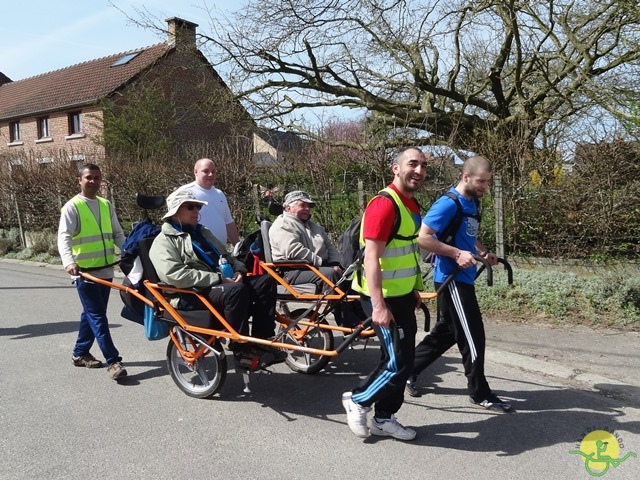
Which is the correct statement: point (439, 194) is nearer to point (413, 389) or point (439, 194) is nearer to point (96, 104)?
point (413, 389)

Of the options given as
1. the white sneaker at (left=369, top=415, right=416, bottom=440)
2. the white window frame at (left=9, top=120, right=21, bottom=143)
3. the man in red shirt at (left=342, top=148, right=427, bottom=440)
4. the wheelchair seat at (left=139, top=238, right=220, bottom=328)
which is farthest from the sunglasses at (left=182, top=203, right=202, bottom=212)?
the white window frame at (left=9, top=120, right=21, bottom=143)

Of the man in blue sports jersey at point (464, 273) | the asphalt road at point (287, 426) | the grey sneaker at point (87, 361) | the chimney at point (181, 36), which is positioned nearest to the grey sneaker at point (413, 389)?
the asphalt road at point (287, 426)

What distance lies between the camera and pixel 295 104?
13.5 m

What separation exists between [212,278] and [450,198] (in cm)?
195

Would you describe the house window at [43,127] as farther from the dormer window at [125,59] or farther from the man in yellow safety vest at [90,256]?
the man in yellow safety vest at [90,256]

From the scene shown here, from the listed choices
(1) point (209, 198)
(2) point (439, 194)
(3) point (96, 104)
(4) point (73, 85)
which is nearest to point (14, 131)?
(4) point (73, 85)

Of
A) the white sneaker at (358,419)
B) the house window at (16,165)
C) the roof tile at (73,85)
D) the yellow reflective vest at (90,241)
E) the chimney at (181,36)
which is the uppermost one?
the roof tile at (73,85)

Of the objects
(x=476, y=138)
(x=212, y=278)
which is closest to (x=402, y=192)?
(x=212, y=278)

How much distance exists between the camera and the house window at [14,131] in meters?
34.7

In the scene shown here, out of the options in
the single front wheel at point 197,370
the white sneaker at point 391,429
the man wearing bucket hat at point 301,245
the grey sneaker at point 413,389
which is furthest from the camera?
the man wearing bucket hat at point 301,245

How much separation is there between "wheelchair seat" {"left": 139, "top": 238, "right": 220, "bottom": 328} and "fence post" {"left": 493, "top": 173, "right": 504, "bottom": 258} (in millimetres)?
5135

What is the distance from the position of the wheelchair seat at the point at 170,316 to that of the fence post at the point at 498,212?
513 cm

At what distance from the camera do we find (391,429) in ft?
12.9

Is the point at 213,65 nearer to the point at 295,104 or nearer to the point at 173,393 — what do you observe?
the point at 295,104
